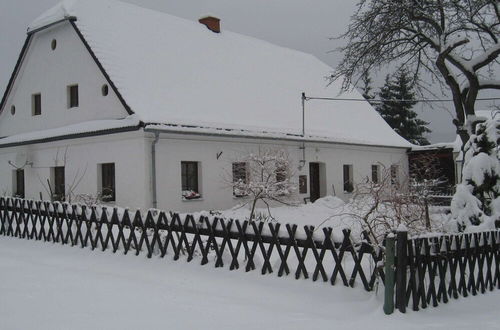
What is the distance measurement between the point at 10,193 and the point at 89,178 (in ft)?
18.9

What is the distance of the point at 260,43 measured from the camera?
25.8m

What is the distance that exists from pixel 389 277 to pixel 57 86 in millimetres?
15920

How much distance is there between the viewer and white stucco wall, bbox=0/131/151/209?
15156mm

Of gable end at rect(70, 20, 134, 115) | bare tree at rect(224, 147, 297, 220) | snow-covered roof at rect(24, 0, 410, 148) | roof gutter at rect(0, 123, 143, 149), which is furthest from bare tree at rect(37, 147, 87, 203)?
bare tree at rect(224, 147, 297, 220)

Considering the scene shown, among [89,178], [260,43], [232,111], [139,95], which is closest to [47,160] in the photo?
[89,178]

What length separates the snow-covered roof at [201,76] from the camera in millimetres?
16484

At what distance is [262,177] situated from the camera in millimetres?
15438

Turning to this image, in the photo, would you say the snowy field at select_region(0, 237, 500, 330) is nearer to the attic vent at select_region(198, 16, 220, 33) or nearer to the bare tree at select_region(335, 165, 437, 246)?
the bare tree at select_region(335, 165, 437, 246)

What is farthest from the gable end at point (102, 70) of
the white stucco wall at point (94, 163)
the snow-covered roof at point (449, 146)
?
the snow-covered roof at point (449, 146)

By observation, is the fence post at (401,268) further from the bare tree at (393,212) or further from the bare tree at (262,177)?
the bare tree at (262,177)

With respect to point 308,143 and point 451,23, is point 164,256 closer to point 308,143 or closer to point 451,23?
point 451,23

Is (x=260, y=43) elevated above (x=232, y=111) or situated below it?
above

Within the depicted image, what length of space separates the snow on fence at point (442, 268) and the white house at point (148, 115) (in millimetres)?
9681

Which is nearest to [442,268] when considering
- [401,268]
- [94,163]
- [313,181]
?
[401,268]
